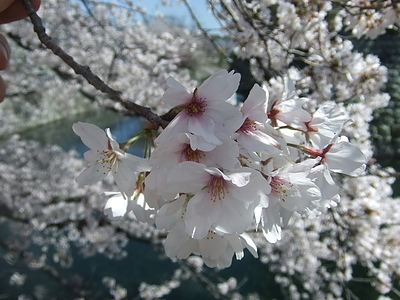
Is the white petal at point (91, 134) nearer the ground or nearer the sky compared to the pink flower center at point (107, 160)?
nearer the sky

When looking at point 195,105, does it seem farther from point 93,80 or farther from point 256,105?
point 93,80

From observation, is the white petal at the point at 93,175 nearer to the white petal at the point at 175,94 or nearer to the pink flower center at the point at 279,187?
the white petal at the point at 175,94

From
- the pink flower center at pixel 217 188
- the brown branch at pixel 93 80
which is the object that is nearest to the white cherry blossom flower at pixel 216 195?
the pink flower center at pixel 217 188

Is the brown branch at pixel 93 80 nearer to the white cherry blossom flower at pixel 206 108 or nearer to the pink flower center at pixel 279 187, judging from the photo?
the white cherry blossom flower at pixel 206 108

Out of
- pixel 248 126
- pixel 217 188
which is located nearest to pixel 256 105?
pixel 248 126

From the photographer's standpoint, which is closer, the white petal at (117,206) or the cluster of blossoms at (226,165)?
the cluster of blossoms at (226,165)

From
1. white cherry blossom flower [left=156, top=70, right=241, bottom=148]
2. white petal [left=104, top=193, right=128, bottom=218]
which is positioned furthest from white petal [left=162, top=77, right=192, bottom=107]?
white petal [left=104, top=193, right=128, bottom=218]

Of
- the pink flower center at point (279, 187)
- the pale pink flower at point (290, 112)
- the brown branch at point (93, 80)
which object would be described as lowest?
the pink flower center at point (279, 187)
